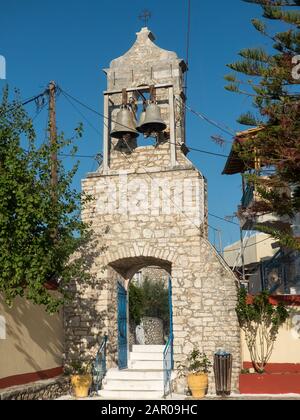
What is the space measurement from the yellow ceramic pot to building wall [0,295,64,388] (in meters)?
0.55

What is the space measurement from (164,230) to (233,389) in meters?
3.60

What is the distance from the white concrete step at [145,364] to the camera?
13.1m

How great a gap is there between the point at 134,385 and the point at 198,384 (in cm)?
133

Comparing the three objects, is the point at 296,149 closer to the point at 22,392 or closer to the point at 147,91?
the point at 147,91

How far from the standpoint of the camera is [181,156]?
12.5m

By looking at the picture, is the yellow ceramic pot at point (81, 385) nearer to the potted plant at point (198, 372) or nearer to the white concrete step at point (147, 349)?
the potted plant at point (198, 372)

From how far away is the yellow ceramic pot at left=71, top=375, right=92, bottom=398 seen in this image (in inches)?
426

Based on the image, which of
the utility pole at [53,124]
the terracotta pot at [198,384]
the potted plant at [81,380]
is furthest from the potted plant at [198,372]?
the utility pole at [53,124]


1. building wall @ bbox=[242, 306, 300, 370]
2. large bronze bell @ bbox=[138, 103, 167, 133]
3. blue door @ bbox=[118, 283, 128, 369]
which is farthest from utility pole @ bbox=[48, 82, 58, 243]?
building wall @ bbox=[242, 306, 300, 370]

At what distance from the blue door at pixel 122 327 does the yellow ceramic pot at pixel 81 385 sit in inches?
60.6

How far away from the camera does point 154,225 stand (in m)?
12.0

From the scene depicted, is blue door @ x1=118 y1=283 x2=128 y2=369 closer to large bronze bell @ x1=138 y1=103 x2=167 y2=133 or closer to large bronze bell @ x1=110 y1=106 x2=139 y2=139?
large bronze bell @ x1=110 y1=106 x2=139 y2=139

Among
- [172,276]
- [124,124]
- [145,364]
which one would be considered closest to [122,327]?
[145,364]

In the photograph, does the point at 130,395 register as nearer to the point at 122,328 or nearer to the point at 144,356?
the point at 122,328
